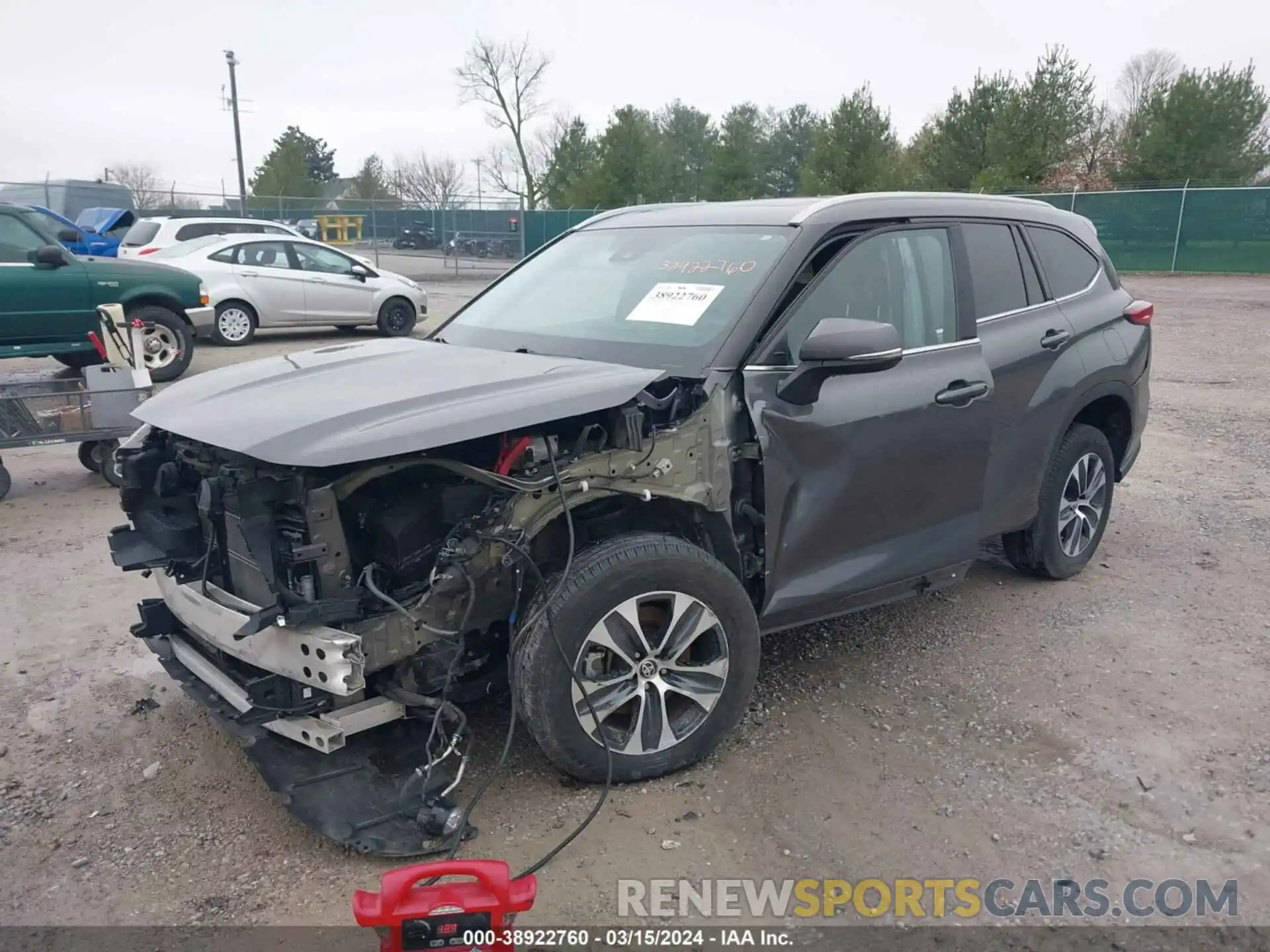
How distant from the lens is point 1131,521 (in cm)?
626

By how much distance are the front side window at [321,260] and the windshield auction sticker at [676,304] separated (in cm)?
1171

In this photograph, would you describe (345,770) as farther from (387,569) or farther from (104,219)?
(104,219)

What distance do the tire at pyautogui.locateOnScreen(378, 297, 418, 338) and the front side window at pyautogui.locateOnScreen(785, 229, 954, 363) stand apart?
12.0m

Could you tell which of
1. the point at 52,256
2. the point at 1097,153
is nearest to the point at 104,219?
the point at 52,256

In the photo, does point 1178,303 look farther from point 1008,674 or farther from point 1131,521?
point 1008,674

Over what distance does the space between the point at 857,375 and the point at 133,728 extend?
3041 millimetres

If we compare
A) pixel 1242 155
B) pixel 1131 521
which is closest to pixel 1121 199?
pixel 1242 155

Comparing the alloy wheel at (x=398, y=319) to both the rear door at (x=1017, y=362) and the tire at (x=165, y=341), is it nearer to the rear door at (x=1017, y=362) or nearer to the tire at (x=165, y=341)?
the tire at (x=165, y=341)

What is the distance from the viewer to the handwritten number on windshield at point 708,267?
379 centimetres

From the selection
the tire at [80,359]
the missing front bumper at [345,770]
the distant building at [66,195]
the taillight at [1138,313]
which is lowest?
the missing front bumper at [345,770]

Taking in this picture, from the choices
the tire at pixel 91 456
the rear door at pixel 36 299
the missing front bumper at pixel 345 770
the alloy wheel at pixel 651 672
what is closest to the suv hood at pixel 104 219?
the rear door at pixel 36 299

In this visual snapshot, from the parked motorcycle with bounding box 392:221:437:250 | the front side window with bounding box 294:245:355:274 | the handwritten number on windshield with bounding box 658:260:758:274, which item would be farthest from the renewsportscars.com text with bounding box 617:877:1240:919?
the parked motorcycle with bounding box 392:221:437:250

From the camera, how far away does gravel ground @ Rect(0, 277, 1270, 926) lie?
2939mm

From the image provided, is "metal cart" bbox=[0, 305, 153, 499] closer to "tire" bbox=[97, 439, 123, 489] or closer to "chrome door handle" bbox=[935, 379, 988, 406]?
"tire" bbox=[97, 439, 123, 489]
